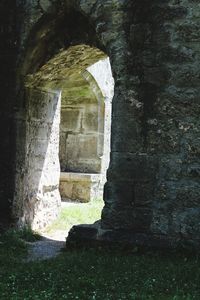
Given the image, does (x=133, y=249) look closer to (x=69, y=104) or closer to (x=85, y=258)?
(x=85, y=258)

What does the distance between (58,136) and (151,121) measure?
2.63 metres

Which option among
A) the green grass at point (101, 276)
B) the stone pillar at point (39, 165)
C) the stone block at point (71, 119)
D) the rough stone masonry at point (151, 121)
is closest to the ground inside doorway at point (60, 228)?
the stone pillar at point (39, 165)

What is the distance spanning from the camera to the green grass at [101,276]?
12.1 ft

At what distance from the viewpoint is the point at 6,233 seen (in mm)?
5844

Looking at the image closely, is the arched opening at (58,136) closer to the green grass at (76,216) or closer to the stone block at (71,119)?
the stone block at (71,119)

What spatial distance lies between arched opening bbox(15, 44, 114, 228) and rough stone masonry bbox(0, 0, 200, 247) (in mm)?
1001

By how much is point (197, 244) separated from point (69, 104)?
6195 mm

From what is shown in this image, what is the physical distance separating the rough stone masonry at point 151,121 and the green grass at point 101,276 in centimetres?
31

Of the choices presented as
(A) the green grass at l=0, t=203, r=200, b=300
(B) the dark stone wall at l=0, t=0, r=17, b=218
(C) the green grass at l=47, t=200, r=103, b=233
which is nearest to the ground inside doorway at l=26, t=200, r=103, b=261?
(C) the green grass at l=47, t=200, r=103, b=233

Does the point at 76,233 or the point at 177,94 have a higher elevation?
the point at 177,94

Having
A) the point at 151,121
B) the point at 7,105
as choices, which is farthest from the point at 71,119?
the point at 151,121

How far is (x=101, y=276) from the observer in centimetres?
418

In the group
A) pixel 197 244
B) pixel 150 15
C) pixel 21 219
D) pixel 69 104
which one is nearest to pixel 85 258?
pixel 197 244

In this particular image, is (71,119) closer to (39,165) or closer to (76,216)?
(76,216)
